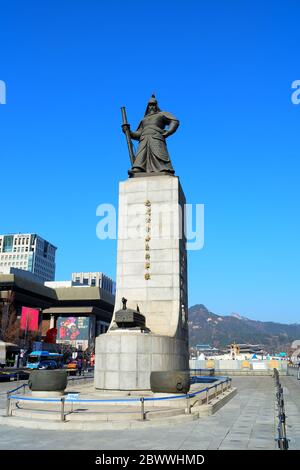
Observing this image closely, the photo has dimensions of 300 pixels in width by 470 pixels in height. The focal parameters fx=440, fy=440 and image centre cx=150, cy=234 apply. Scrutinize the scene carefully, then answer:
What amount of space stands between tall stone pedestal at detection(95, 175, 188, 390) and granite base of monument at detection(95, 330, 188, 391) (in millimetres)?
454

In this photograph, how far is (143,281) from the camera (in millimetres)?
25047

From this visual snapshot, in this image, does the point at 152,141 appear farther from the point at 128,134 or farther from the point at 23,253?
the point at 23,253

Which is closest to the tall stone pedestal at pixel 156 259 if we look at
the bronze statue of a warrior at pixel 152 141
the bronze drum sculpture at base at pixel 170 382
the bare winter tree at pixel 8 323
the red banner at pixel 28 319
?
the bronze statue of a warrior at pixel 152 141

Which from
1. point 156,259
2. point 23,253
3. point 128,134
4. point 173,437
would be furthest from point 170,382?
point 23,253

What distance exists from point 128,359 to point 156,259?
22.4 feet

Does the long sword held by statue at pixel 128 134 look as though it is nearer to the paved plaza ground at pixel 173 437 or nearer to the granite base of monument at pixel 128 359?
the granite base of monument at pixel 128 359

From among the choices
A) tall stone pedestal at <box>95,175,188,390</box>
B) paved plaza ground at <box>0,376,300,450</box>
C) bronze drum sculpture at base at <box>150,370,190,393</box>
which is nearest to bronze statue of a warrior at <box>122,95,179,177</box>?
tall stone pedestal at <box>95,175,188,390</box>

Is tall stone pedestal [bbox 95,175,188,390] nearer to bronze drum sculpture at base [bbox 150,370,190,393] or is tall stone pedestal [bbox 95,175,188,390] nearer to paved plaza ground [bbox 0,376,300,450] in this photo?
bronze drum sculpture at base [bbox 150,370,190,393]

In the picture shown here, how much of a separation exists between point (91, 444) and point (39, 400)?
15.5 feet

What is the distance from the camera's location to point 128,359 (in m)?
20.1

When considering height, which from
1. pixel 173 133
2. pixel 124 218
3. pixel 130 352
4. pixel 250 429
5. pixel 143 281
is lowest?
pixel 250 429

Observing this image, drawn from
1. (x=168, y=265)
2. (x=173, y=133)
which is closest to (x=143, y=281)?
(x=168, y=265)

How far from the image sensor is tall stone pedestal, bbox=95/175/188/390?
23.8 meters
